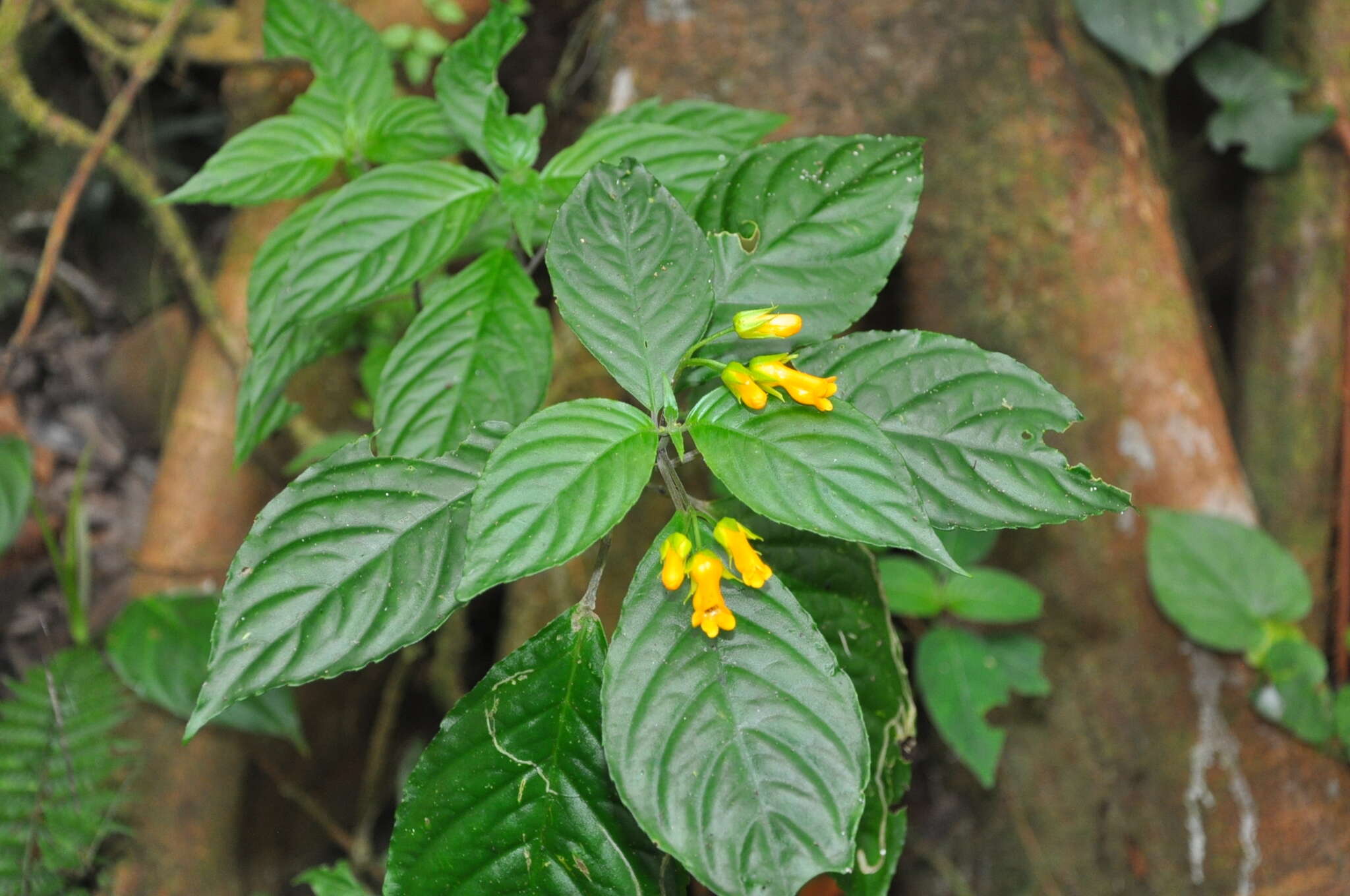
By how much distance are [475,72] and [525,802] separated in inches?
37.9

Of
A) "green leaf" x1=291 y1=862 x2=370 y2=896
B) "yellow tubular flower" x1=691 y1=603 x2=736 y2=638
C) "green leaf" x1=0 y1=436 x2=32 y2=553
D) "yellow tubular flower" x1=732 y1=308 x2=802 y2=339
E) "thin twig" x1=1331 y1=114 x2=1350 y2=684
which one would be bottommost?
"thin twig" x1=1331 y1=114 x2=1350 y2=684

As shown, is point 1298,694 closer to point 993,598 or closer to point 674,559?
point 993,598

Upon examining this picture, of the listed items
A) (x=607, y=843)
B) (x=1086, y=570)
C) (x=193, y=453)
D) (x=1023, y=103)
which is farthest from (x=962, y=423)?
(x=193, y=453)

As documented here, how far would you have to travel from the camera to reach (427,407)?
4.06 feet

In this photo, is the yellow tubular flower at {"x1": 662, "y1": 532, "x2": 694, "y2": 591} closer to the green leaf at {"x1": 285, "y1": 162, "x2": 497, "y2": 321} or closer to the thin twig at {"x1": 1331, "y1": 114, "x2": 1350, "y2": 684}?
the green leaf at {"x1": 285, "y1": 162, "x2": 497, "y2": 321}

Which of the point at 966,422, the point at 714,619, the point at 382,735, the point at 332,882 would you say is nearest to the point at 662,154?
the point at 966,422

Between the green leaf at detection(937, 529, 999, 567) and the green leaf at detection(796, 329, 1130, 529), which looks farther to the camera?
the green leaf at detection(937, 529, 999, 567)

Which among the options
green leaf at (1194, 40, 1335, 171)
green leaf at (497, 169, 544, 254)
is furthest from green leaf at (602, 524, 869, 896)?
green leaf at (1194, 40, 1335, 171)

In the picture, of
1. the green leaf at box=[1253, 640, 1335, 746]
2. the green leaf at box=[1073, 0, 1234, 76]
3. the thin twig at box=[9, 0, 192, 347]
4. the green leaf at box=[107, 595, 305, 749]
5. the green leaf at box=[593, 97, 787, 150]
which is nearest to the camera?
the green leaf at box=[593, 97, 787, 150]

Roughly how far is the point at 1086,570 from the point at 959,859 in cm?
71

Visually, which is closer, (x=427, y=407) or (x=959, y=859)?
(x=427, y=407)

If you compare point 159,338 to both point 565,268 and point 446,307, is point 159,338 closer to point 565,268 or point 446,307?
point 446,307

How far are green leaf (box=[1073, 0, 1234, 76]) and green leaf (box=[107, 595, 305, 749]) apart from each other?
2420mm

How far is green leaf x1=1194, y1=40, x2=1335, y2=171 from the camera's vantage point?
2482 mm
